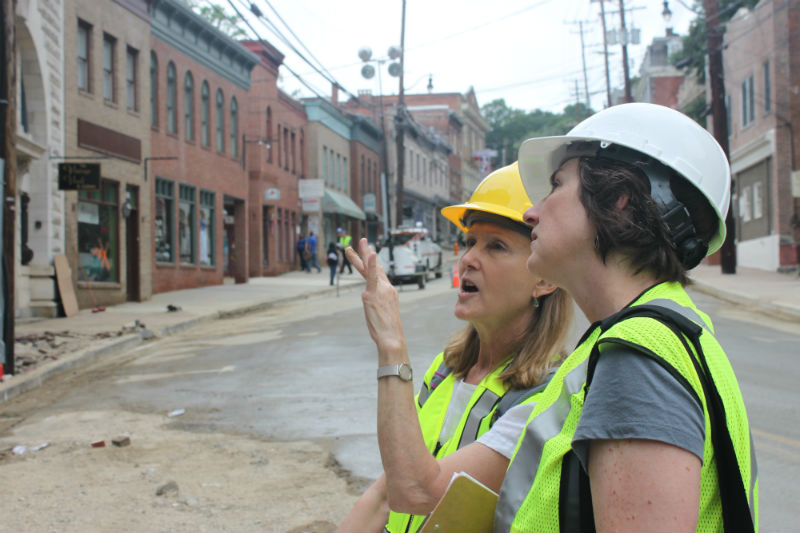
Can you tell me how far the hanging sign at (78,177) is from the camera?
57.8 ft

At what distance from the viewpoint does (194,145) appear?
27922 mm

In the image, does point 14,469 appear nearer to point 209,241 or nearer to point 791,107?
point 209,241

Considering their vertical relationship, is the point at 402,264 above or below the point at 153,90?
below

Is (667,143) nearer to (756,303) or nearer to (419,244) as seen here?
(756,303)

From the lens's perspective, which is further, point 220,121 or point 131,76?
point 220,121

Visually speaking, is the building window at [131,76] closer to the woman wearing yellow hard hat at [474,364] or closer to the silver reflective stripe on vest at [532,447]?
the woman wearing yellow hard hat at [474,364]

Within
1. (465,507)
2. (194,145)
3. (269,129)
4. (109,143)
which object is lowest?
(465,507)

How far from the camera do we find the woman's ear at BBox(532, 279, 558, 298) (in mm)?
2777

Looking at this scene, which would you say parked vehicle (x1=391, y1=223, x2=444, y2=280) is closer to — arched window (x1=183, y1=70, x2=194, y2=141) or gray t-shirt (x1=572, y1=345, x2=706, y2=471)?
arched window (x1=183, y1=70, x2=194, y2=141)

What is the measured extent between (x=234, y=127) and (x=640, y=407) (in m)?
31.7

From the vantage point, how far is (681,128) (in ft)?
5.56

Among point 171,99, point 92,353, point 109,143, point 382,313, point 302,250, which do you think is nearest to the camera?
point 382,313

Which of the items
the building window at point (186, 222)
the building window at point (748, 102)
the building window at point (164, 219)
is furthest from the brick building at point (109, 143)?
the building window at point (748, 102)

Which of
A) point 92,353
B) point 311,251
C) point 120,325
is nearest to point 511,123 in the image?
point 311,251
